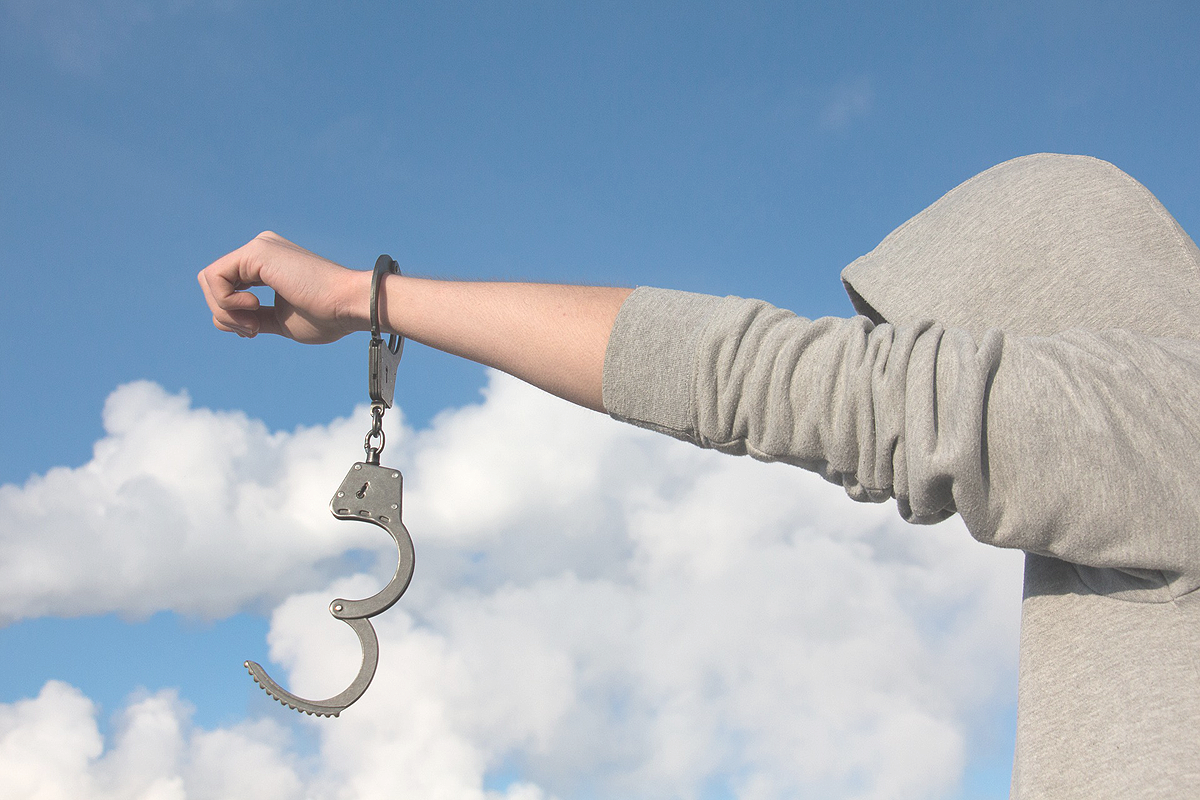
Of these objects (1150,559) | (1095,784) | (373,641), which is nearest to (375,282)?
(373,641)

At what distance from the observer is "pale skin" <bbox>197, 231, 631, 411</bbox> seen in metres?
1.68

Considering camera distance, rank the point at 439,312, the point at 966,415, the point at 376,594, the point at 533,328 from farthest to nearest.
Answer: the point at 376,594
the point at 439,312
the point at 533,328
the point at 966,415

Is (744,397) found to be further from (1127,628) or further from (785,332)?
(1127,628)

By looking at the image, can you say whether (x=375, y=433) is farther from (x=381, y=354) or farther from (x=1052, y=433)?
(x=1052, y=433)

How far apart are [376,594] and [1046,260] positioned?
5.76 feet

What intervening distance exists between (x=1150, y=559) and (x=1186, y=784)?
377 millimetres

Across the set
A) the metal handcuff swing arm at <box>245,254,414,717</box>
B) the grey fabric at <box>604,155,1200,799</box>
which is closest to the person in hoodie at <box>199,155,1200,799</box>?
the grey fabric at <box>604,155,1200,799</box>

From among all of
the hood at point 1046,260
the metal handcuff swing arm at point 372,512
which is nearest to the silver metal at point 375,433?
the metal handcuff swing arm at point 372,512

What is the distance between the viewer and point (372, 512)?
6.64 feet

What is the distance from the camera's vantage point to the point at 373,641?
6.51ft

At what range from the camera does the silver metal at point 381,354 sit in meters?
1.95

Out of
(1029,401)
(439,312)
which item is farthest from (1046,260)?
(439,312)

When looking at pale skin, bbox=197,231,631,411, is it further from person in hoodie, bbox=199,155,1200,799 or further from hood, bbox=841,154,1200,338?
hood, bbox=841,154,1200,338

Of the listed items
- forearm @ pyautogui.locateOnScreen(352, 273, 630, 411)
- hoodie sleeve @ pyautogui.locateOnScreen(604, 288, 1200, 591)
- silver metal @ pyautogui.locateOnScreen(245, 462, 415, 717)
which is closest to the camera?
hoodie sleeve @ pyautogui.locateOnScreen(604, 288, 1200, 591)
